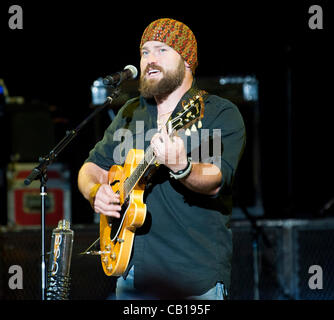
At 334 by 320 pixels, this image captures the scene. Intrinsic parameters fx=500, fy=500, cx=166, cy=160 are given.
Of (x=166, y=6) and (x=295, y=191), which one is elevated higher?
(x=166, y=6)

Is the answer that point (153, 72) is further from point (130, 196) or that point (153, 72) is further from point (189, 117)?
point (130, 196)

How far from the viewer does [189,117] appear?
2.20 m

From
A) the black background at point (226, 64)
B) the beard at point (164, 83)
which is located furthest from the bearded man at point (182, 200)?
the black background at point (226, 64)

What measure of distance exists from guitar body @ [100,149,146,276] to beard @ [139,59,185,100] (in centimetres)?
34

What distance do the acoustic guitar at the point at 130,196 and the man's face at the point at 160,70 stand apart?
208 millimetres

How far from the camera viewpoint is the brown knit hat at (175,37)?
2.63m

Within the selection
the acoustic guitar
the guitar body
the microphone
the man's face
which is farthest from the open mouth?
the guitar body

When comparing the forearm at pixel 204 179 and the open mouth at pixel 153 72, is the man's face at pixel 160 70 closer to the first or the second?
the open mouth at pixel 153 72

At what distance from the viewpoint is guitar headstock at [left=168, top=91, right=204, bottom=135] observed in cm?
220

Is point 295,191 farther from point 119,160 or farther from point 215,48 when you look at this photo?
point 119,160

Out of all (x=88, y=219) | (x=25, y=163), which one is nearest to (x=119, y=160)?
(x=88, y=219)

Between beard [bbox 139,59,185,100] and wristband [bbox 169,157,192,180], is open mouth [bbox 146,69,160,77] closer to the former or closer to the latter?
beard [bbox 139,59,185,100]

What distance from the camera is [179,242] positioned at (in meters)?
2.38

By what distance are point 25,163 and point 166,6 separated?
2.79 meters
